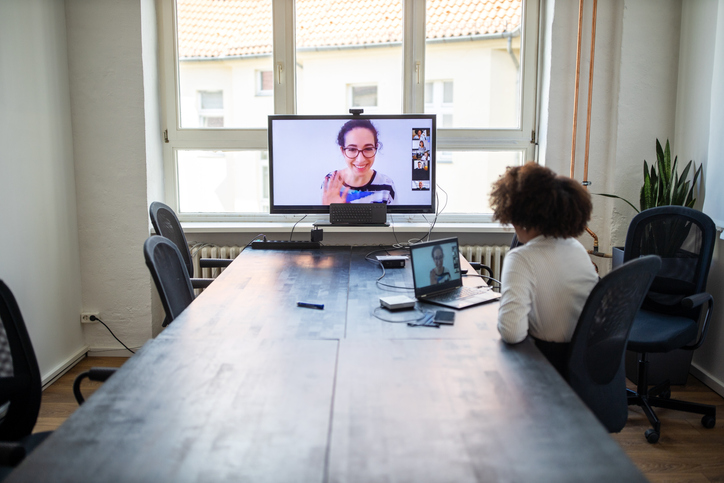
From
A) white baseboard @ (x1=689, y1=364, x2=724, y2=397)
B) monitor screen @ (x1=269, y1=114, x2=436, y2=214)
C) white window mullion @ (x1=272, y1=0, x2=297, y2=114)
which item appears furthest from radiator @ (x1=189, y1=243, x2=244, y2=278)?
white baseboard @ (x1=689, y1=364, x2=724, y2=397)

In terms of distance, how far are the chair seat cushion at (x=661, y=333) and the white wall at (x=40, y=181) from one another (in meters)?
3.15

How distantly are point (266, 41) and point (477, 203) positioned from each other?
1922mm

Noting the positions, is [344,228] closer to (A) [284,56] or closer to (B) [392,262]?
(B) [392,262]

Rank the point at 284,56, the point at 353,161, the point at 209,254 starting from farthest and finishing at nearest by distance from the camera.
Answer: the point at 284,56 → the point at 209,254 → the point at 353,161

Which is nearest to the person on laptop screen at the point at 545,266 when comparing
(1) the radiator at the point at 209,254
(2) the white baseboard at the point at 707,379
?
(2) the white baseboard at the point at 707,379

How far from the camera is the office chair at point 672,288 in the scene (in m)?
2.72

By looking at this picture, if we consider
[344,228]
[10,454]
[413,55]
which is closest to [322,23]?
[413,55]

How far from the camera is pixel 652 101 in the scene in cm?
369

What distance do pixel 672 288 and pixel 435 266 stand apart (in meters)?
1.42

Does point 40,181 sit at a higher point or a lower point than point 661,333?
higher

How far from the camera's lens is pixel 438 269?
238 cm

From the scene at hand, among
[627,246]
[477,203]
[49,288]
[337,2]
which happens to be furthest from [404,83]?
[49,288]

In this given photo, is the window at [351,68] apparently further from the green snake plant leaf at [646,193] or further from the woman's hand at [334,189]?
the green snake plant leaf at [646,193]

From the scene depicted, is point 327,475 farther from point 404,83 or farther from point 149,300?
point 404,83
